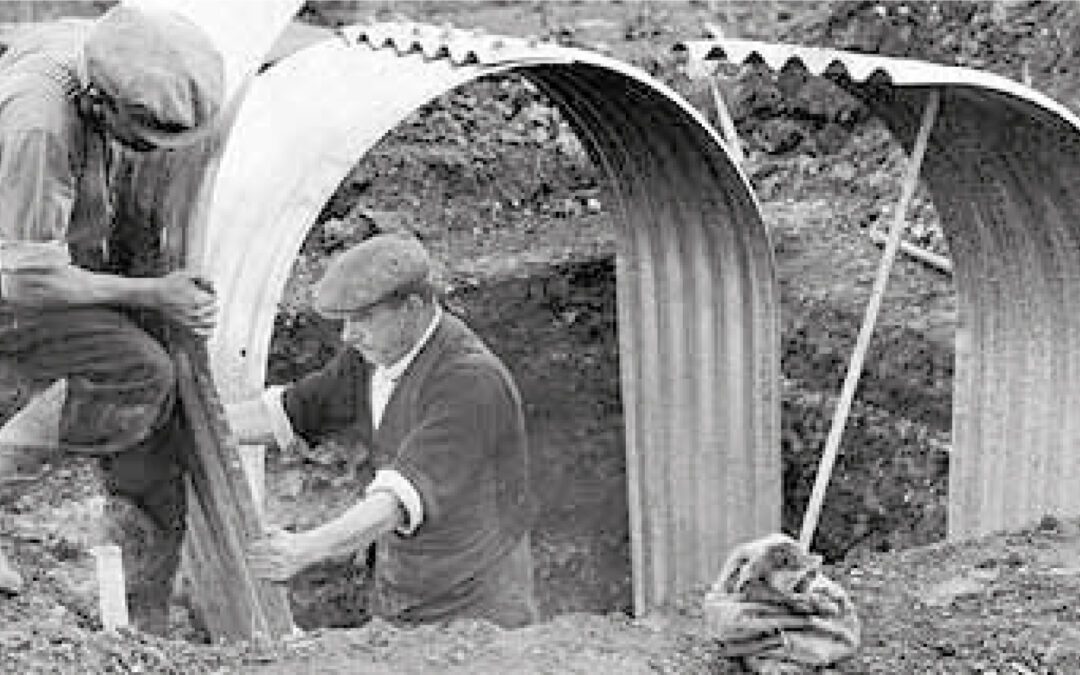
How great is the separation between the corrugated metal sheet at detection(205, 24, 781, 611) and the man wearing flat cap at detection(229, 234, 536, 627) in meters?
0.56

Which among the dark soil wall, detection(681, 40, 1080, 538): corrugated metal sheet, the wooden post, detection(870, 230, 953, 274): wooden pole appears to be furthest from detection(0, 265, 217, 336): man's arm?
detection(870, 230, 953, 274): wooden pole

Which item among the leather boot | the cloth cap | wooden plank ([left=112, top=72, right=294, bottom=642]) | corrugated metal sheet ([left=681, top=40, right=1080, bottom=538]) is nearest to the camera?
the cloth cap

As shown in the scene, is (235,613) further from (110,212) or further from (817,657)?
(817,657)

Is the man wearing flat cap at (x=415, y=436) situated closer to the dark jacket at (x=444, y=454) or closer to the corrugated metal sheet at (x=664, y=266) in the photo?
the dark jacket at (x=444, y=454)

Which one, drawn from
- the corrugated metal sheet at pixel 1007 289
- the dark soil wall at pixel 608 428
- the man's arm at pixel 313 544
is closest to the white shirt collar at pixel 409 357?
the man's arm at pixel 313 544

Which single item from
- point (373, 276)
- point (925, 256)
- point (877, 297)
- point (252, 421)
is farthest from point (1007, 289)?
point (252, 421)

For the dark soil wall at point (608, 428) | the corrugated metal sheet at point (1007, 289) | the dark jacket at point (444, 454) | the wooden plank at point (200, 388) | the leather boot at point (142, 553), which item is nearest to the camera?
the wooden plank at point (200, 388)

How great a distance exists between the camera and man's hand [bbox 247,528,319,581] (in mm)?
5426

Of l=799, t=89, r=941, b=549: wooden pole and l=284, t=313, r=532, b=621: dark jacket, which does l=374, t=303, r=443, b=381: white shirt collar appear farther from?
l=799, t=89, r=941, b=549: wooden pole

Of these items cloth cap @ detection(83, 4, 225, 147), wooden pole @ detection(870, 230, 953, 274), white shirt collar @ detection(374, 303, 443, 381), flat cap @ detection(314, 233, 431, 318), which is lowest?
wooden pole @ detection(870, 230, 953, 274)

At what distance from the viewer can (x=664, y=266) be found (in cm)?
741

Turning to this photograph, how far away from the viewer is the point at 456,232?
948cm

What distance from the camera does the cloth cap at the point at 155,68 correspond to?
16.4 ft

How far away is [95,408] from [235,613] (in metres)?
0.76
